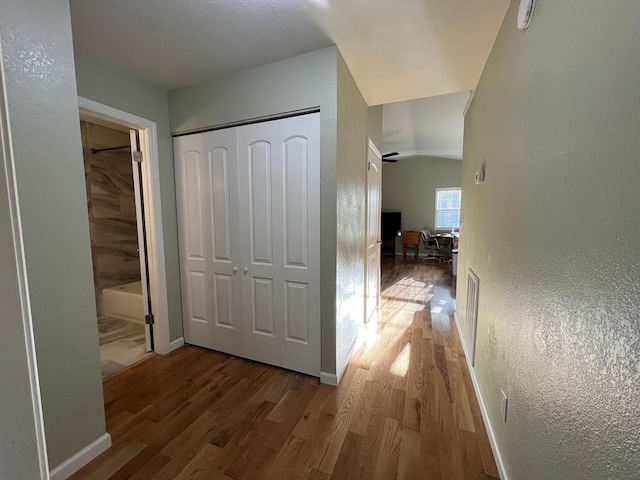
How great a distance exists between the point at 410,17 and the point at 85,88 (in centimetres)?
209

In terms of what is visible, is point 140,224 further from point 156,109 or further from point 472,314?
point 472,314

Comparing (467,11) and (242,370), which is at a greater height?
(467,11)

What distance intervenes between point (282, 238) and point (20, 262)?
1641 mm

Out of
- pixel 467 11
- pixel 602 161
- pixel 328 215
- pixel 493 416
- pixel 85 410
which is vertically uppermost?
pixel 467 11

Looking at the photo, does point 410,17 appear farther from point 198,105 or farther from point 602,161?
point 198,105

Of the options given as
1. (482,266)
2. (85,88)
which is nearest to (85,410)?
(85,88)

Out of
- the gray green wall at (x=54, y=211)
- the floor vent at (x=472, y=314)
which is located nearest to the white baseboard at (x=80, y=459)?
the gray green wall at (x=54, y=211)

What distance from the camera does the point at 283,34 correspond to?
64.8 inches

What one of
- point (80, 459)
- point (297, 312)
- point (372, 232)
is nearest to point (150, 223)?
point (297, 312)

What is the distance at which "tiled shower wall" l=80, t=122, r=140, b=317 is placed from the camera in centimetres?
339

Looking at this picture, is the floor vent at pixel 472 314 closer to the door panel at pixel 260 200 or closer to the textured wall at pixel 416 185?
the door panel at pixel 260 200

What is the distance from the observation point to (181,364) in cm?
228

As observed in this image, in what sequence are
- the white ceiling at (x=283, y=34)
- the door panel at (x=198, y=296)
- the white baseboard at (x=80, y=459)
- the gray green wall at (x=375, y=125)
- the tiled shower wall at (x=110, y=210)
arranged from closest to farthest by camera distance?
the white baseboard at (x=80, y=459)
the white ceiling at (x=283, y=34)
the door panel at (x=198, y=296)
the gray green wall at (x=375, y=125)
the tiled shower wall at (x=110, y=210)

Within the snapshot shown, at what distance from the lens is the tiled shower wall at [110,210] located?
3.39 metres
